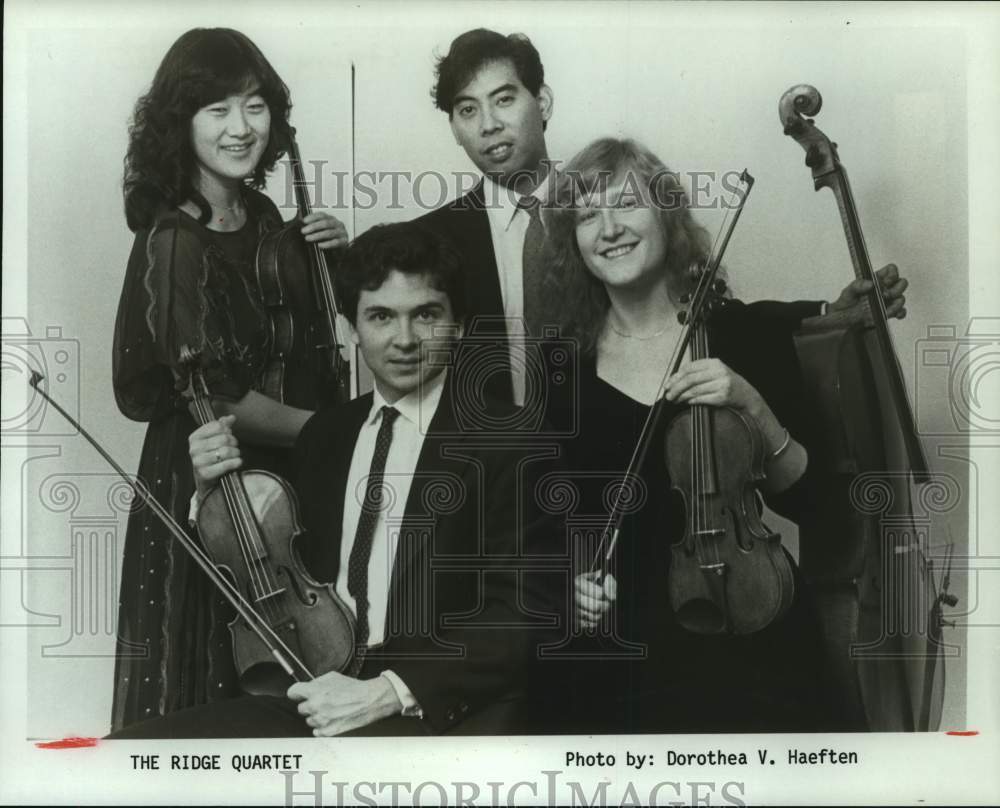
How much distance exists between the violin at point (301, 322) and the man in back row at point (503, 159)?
16.1 inches

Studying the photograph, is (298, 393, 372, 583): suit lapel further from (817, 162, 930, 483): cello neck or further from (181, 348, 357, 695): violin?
(817, 162, 930, 483): cello neck

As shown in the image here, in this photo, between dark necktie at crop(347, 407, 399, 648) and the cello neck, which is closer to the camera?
dark necktie at crop(347, 407, 399, 648)

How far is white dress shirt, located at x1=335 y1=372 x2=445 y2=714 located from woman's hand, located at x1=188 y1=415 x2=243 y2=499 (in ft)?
1.29

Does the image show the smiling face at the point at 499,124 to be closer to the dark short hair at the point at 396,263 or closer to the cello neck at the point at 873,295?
the dark short hair at the point at 396,263

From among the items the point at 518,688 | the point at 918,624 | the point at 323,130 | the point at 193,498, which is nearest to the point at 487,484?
the point at 518,688

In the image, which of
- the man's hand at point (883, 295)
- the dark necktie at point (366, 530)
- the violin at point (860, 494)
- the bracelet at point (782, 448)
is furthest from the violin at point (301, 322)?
the man's hand at point (883, 295)

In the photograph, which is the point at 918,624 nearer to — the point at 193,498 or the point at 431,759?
the point at 431,759

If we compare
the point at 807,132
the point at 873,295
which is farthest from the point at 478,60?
the point at 873,295

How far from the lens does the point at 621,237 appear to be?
14.1 ft

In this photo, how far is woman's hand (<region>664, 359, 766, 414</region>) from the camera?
425 centimetres

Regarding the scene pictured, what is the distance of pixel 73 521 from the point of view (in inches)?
170

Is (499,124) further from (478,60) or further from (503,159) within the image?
(478,60)

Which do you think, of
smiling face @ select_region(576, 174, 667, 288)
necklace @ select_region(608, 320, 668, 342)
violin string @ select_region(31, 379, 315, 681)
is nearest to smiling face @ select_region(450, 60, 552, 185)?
smiling face @ select_region(576, 174, 667, 288)

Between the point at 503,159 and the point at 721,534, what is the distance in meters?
1.44
